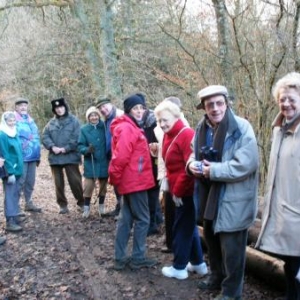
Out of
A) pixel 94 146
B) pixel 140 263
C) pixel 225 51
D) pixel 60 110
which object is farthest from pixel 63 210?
pixel 225 51

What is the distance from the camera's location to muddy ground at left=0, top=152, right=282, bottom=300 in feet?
15.7

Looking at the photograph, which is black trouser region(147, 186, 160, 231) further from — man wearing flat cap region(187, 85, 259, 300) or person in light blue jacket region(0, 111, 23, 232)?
man wearing flat cap region(187, 85, 259, 300)

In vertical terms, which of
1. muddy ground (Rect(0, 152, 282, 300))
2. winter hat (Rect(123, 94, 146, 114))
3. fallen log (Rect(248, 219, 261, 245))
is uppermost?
winter hat (Rect(123, 94, 146, 114))

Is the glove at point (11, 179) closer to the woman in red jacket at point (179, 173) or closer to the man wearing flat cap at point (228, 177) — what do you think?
the woman in red jacket at point (179, 173)

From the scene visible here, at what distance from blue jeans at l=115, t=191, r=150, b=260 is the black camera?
1.39 m

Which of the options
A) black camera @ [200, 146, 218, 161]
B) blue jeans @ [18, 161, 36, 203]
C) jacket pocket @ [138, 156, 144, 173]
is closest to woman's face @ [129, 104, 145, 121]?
jacket pocket @ [138, 156, 144, 173]

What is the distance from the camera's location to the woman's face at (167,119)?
473 cm

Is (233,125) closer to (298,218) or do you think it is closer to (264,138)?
(298,218)

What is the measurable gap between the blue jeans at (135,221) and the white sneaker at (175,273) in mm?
421

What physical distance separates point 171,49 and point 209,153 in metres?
6.91

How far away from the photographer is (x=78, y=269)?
5.55 metres

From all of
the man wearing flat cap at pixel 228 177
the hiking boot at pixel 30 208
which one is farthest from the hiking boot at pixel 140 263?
the hiking boot at pixel 30 208

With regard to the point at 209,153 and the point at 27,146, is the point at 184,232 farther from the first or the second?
the point at 27,146

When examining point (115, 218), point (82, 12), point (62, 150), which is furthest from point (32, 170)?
point (82, 12)
